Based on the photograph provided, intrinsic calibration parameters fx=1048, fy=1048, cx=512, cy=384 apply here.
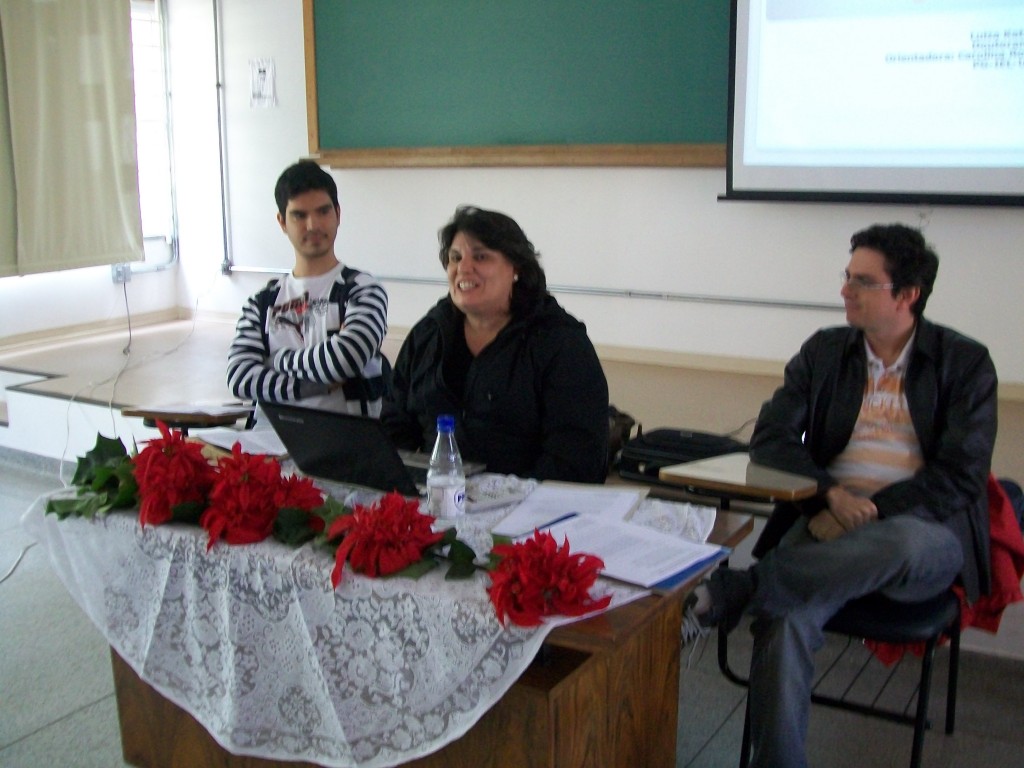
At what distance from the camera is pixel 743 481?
201cm

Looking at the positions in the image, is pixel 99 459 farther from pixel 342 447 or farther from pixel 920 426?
pixel 920 426

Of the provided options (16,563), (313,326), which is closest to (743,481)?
(313,326)

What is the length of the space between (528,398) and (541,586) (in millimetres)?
934

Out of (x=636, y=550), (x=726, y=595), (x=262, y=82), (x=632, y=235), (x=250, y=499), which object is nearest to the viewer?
(x=636, y=550)

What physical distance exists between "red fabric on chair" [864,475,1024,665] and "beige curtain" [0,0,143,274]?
4.58 meters

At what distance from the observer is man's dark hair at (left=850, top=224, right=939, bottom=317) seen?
2250 millimetres

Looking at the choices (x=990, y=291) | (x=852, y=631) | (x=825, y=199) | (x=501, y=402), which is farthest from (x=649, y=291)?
(x=852, y=631)

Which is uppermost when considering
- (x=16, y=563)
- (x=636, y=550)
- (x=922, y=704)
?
(x=636, y=550)

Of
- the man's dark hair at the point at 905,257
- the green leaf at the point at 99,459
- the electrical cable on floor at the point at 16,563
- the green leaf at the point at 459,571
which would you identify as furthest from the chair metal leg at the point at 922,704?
the electrical cable on floor at the point at 16,563

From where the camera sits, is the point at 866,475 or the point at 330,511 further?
the point at 866,475

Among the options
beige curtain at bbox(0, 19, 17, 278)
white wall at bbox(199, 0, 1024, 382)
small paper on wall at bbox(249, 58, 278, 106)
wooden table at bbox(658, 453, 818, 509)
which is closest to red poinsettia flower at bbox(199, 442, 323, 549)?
wooden table at bbox(658, 453, 818, 509)

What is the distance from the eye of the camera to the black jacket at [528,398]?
2.37 metres

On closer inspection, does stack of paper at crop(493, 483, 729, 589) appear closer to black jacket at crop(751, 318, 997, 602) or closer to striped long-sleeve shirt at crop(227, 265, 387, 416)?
black jacket at crop(751, 318, 997, 602)

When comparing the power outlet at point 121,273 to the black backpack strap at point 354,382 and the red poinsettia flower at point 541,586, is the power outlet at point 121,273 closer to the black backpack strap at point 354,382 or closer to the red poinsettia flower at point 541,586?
the black backpack strap at point 354,382
